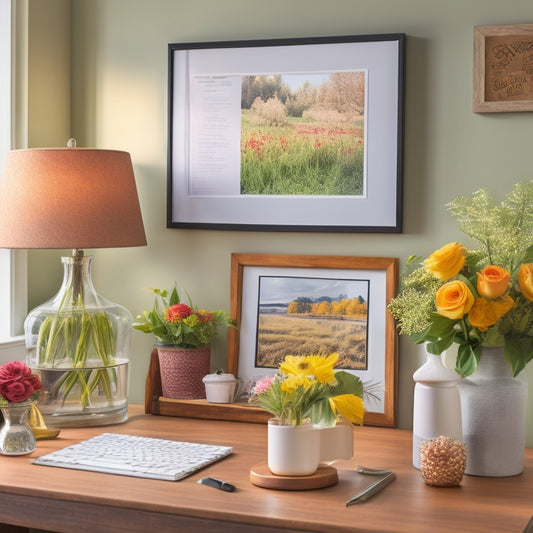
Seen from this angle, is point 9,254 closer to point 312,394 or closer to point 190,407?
point 190,407

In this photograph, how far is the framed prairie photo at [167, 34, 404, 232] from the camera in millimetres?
2176

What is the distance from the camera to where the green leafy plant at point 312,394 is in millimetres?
1666

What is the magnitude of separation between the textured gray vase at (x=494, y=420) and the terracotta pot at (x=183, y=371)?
31.0 inches

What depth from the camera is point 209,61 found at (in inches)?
91.7

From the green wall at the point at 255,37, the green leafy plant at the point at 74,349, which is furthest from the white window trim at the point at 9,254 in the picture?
the green leafy plant at the point at 74,349

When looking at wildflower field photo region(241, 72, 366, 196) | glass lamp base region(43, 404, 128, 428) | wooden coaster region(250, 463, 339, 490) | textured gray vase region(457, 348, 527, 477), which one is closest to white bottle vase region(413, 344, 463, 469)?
textured gray vase region(457, 348, 527, 477)

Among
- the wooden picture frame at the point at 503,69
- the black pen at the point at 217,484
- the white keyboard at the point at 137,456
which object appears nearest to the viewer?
the black pen at the point at 217,484

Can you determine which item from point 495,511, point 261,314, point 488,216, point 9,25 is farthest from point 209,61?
point 495,511

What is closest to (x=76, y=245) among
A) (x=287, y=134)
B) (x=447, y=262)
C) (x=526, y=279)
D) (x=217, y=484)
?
(x=287, y=134)

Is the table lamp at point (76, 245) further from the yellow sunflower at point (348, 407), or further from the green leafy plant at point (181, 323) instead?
the yellow sunflower at point (348, 407)

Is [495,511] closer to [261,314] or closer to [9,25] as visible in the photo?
[261,314]

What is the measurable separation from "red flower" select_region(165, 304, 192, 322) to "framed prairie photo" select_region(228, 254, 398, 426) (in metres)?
0.14

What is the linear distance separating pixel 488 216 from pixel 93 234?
0.94 metres

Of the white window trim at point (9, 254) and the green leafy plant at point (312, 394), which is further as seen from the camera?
the white window trim at point (9, 254)
